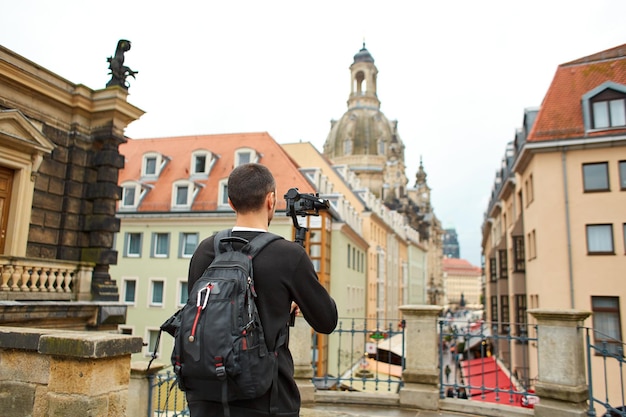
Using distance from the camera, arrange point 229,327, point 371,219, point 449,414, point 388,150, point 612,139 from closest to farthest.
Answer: point 229,327 < point 449,414 < point 612,139 < point 371,219 < point 388,150

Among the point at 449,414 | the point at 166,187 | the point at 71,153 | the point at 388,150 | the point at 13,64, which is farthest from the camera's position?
the point at 388,150

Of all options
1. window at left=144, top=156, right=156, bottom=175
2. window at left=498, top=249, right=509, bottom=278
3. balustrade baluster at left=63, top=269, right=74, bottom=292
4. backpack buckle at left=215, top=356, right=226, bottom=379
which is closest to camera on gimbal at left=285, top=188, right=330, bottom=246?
backpack buckle at left=215, top=356, right=226, bottom=379

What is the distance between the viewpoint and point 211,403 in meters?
2.30

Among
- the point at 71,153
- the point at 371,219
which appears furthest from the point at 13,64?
the point at 371,219

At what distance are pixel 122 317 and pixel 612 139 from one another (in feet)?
59.5

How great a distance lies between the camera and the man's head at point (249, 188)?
8.55 feet

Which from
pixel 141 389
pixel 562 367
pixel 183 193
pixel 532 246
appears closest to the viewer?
pixel 141 389

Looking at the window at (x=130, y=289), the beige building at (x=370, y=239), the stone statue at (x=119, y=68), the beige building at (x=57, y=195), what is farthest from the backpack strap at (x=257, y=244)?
the window at (x=130, y=289)

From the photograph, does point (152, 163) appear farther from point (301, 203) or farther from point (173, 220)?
point (301, 203)

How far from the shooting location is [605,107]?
19969 millimetres

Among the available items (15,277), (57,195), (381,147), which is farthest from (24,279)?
(381,147)

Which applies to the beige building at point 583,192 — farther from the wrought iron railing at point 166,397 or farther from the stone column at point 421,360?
the wrought iron railing at point 166,397

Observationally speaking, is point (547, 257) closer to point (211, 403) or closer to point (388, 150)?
point (211, 403)

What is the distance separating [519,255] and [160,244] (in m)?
20.4
